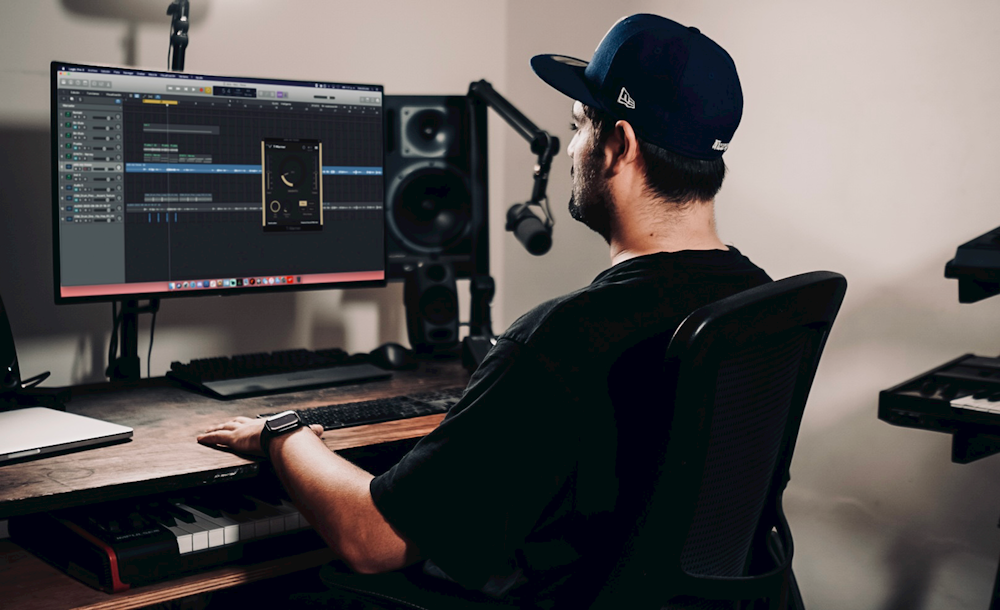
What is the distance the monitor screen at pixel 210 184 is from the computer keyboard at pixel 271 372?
0.51 feet

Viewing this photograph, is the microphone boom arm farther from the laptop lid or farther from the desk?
the laptop lid

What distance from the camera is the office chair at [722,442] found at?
83cm

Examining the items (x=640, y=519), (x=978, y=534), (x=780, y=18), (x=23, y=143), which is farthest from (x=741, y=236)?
(x=23, y=143)

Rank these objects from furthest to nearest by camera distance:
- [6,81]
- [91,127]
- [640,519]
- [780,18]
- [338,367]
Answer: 1. [780,18]
2. [338,367]
3. [6,81]
4. [91,127]
5. [640,519]

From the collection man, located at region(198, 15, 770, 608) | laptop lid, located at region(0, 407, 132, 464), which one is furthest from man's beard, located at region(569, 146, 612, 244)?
laptop lid, located at region(0, 407, 132, 464)

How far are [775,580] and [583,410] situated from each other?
0.32 m

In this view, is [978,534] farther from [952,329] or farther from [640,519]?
[640,519]

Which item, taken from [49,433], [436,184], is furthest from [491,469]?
[436,184]

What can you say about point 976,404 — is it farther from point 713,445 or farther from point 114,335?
point 114,335

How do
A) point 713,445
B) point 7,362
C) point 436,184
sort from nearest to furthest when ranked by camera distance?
point 713,445 < point 7,362 < point 436,184

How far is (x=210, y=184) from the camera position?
1.69 metres

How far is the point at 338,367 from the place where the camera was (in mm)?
1824

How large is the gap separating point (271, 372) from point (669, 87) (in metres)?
1.05

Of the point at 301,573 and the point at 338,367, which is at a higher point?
the point at 338,367
